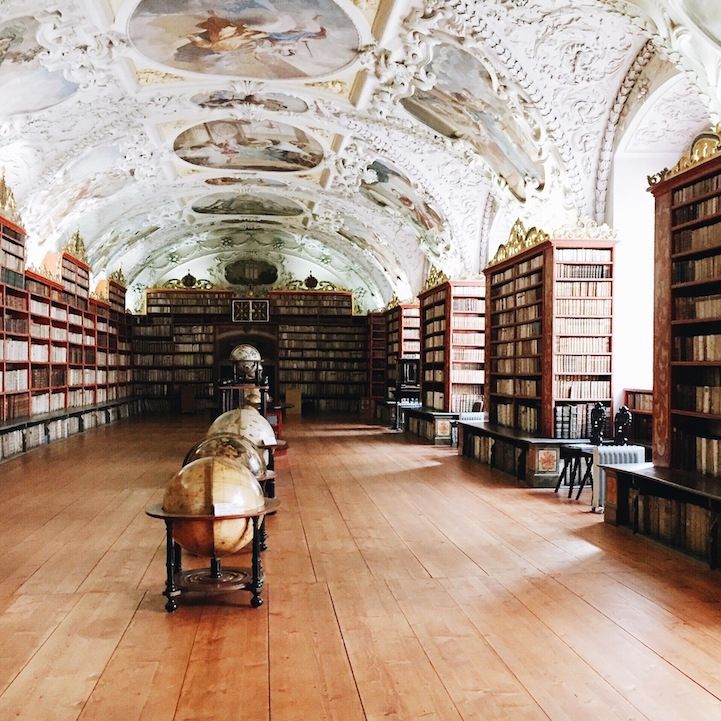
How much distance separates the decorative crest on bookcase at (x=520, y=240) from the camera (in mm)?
11273

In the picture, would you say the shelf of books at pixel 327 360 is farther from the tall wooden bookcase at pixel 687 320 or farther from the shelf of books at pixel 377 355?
the tall wooden bookcase at pixel 687 320

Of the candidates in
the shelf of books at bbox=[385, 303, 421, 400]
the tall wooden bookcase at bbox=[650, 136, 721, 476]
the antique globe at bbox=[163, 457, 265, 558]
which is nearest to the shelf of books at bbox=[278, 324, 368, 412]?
the shelf of books at bbox=[385, 303, 421, 400]

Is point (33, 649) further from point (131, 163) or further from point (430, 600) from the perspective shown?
point (131, 163)

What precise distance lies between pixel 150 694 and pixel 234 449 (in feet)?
8.86

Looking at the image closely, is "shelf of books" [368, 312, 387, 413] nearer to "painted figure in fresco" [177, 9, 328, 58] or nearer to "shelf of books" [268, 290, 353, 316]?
"shelf of books" [268, 290, 353, 316]

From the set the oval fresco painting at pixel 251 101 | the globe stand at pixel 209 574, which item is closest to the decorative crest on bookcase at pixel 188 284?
the oval fresco painting at pixel 251 101

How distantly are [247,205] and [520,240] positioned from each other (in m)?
11.8

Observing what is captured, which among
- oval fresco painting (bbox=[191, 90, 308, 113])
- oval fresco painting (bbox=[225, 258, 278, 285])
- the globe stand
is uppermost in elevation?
oval fresco painting (bbox=[191, 90, 308, 113])

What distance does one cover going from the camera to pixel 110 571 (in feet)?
19.1

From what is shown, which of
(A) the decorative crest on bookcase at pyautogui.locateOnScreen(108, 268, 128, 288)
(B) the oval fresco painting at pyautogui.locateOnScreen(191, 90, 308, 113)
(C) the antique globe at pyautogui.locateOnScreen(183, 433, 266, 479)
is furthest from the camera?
(A) the decorative crest on bookcase at pyautogui.locateOnScreen(108, 268, 128, 288)

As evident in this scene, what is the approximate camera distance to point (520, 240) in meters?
12.0

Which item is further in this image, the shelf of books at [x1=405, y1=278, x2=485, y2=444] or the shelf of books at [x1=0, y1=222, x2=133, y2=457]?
the shelf of books at [x1=405, y1=278, x2=485, y2=444]

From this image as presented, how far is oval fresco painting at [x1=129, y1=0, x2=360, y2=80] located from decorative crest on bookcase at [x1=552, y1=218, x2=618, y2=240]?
3.94 m

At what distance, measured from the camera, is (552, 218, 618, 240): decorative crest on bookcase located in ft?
35.2
